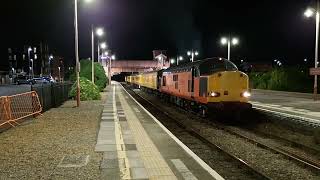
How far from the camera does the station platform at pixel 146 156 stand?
9211mm

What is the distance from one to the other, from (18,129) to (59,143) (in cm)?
434

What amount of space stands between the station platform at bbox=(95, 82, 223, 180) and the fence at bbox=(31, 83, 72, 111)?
8738mm

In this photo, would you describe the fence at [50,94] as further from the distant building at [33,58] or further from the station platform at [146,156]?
the distant building at [33,58]

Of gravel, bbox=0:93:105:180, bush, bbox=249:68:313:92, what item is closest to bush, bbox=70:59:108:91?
bush, bbox=249:68:313:92

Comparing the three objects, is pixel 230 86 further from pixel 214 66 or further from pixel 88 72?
pixel 88 72

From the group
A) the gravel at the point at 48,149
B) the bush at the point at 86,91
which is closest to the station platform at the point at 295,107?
the gravel at the point at 48,149

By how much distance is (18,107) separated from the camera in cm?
2344

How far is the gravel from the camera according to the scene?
9219mm

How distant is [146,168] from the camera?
9.80 metres

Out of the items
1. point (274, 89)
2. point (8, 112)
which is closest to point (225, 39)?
point (274, 89)

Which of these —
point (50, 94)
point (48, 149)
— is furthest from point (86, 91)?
point (48, 149)

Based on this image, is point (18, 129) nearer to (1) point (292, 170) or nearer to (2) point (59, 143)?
(2) point (59, 143)

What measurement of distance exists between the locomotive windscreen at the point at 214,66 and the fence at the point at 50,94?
9.03 meters

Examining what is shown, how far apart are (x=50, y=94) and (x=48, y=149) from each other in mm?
16636
